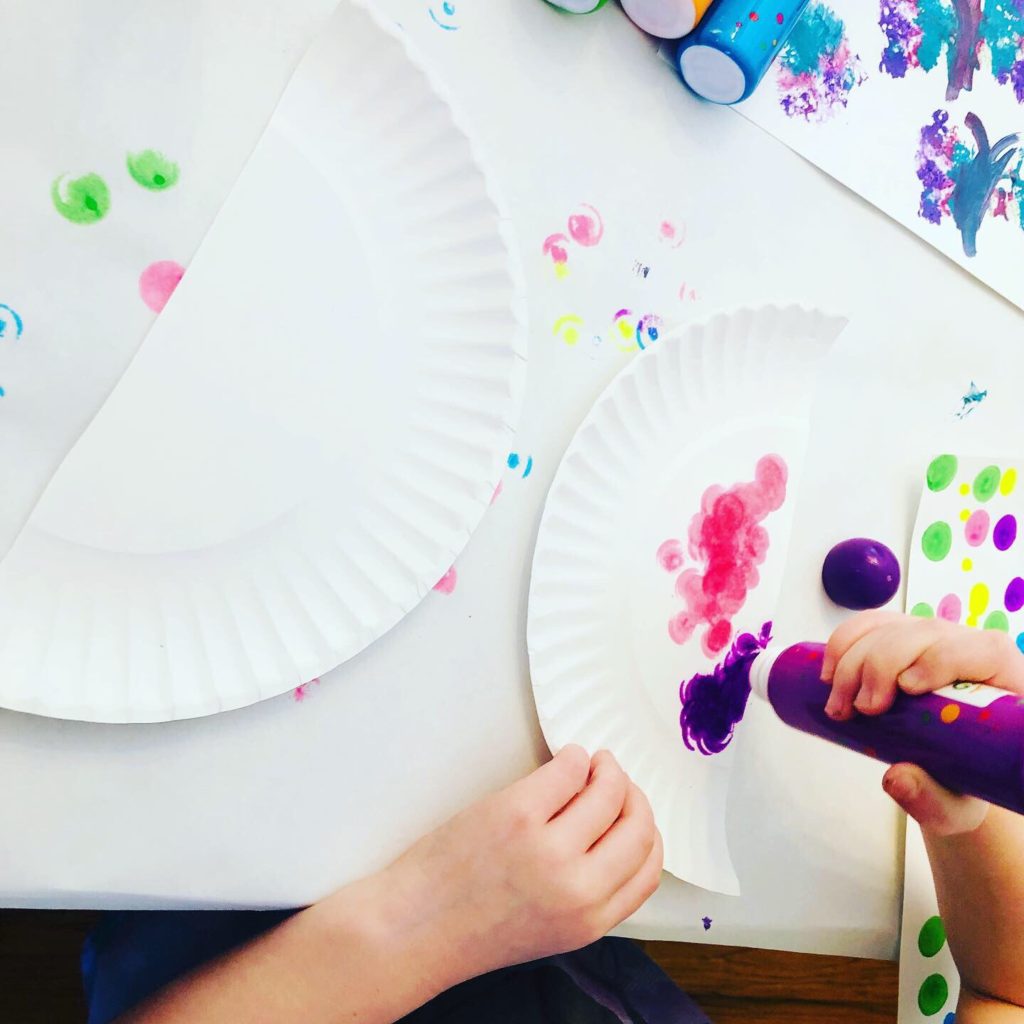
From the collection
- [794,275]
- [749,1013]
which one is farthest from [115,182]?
[749,1013]

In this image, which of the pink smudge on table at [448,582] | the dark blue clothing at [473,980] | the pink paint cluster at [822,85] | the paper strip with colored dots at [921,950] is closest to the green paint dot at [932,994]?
the paper strip with colored dots at [921,950]

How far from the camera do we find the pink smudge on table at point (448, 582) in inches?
17.5

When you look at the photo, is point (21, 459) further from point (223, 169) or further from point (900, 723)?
point (900, 723)

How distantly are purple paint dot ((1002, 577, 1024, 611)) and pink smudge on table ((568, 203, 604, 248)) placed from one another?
38 centimetres

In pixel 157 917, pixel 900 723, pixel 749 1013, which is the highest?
pixel 900 723

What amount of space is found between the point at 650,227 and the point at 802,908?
0.42m

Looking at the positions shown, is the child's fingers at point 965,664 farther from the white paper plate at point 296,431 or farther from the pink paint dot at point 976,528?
the white paper plate at point 296,431

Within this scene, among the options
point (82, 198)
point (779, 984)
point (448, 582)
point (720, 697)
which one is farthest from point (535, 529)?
point (779, 984)

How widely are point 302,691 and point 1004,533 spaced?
0.48m

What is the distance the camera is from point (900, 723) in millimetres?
425

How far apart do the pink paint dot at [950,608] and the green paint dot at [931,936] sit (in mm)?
194

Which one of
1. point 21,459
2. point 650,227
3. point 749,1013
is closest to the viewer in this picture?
point 21,459

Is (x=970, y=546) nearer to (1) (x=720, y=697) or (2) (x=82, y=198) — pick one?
(1) (x=720, y=697)

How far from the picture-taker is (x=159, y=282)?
37 centimetres
